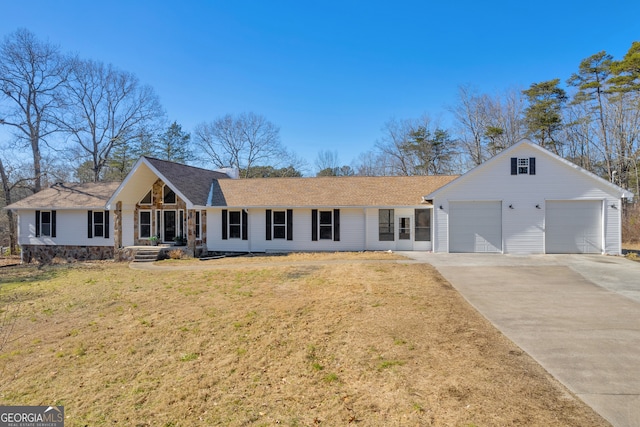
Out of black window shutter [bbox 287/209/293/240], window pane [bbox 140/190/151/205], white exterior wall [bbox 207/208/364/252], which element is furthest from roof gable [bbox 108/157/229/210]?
black window shutter [bbox 287/209/293/240]

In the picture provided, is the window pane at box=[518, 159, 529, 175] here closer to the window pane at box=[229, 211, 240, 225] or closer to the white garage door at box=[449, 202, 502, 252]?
the white garage door at box=[449, 202, 502, 252]

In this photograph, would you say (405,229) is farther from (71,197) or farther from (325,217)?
(71,197)

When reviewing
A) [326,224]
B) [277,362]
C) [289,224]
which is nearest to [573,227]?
[326,224]

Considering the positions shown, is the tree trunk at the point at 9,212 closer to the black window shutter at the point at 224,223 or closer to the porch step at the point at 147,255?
the porch step at the point at 147,255

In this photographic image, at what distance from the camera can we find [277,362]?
16.5 ft

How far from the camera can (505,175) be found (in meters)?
16.2

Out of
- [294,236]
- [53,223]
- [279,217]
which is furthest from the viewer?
Answer: [53,223]

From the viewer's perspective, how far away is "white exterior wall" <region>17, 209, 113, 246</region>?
65.6 feet

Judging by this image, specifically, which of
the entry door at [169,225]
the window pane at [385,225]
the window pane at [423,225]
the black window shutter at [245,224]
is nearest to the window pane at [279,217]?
the black window shutter at [245,224]

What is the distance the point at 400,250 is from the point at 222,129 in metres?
29.8

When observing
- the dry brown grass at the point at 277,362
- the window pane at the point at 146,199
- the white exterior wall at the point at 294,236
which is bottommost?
the dry brown grass at the point at 277,362

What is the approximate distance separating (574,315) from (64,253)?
24.5m

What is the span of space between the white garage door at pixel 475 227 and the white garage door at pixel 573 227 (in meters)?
2.23

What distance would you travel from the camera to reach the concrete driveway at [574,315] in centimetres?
415
